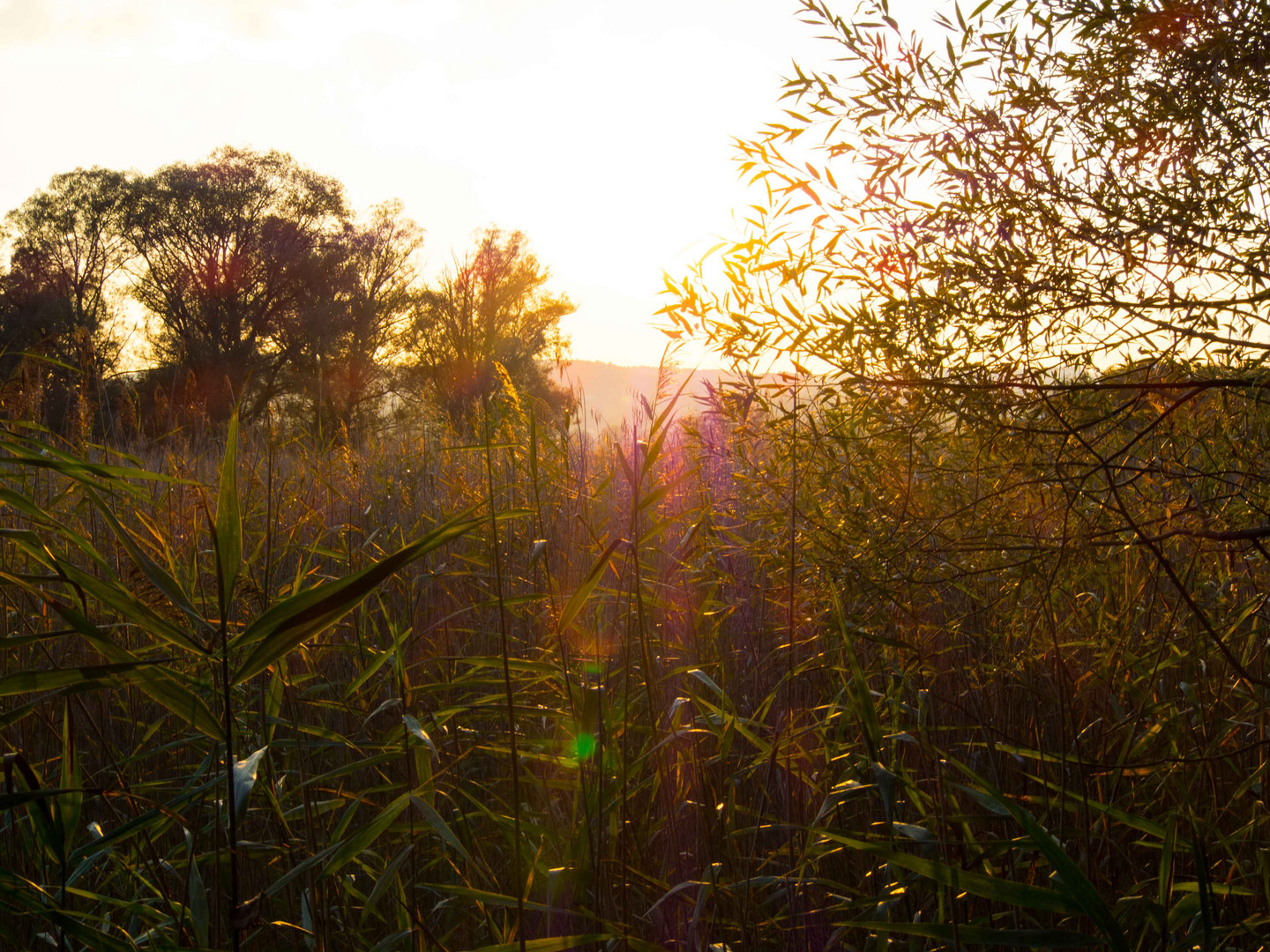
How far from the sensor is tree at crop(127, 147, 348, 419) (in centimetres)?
2450

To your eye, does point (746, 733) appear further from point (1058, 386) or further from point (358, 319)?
point (358, 319)

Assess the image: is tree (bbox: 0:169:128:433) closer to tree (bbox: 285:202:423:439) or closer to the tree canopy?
the tree canopy

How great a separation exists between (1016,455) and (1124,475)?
22.5 inches

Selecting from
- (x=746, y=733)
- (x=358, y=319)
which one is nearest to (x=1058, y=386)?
(x=746, y=733)

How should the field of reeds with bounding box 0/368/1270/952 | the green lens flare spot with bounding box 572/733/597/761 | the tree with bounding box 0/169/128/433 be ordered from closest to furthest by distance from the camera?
1. the field of reeds with bounding box 0/368/1270/952
2. the green lens flare spot with bounding box 572/733/597/761
3. the tree with bounding box 0/169/128/433

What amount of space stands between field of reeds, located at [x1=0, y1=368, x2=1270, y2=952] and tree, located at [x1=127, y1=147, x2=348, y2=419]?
24.2 m

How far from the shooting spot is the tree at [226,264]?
965 inches

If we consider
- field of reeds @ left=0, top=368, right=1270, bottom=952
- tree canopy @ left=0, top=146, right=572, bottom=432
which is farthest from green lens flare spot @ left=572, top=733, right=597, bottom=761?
tree canopy @ left=0, top=146, right=572, bottom=432

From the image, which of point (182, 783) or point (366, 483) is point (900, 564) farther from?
point (366, 483)

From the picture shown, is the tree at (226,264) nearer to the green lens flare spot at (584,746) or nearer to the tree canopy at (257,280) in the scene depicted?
the tree canopy at (257,280)

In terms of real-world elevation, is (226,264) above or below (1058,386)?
above

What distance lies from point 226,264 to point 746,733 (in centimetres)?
Answer: 2765

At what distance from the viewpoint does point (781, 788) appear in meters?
2.29

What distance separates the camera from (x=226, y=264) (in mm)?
24859
